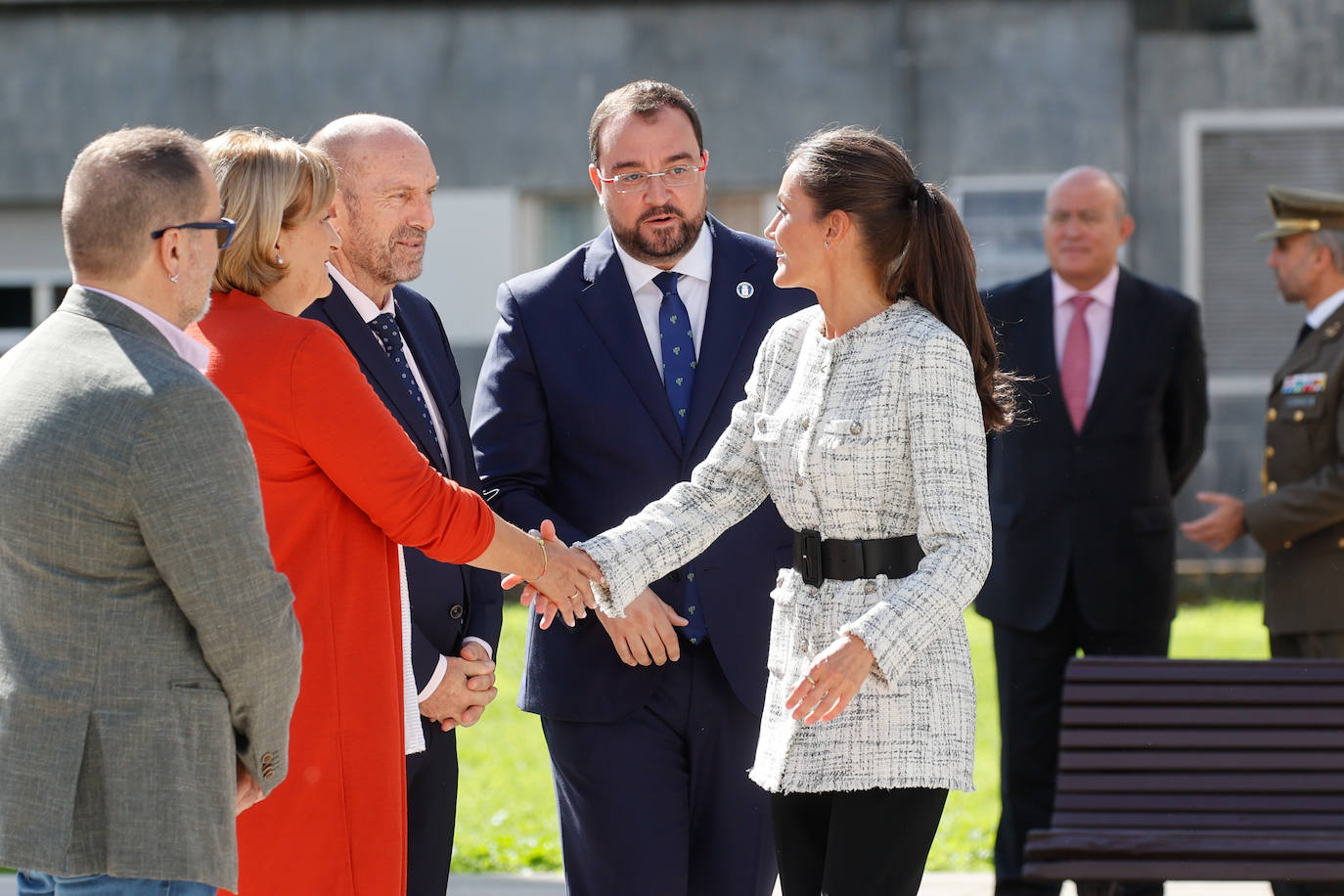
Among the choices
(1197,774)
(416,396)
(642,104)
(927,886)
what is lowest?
(927,886)

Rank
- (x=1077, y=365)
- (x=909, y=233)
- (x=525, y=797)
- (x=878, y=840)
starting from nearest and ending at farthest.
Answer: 1. (x=878, y=840)
2. (x=909, y=233)
3. (x=1077, y=365)
4. (x=525, y=797)

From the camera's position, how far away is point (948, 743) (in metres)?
2.97

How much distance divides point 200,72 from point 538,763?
776cm

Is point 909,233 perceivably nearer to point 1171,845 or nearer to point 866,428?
point 866,428

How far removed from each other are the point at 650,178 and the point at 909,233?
926 millimetres

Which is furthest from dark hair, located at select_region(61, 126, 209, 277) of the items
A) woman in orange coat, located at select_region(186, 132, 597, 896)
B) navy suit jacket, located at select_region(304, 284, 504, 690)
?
navy suit jacket, located at select_region(304, 284, 504, 690)

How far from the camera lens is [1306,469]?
5.24m

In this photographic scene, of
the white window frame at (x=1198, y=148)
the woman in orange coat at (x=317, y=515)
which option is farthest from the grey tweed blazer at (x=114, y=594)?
the white window frame at (x=1198, y=148)

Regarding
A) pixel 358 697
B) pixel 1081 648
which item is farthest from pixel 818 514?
pixel 1081 648

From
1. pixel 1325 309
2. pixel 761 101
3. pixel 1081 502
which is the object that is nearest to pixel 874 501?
pixel 1081 502

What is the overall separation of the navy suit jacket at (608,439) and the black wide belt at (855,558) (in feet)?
2.31

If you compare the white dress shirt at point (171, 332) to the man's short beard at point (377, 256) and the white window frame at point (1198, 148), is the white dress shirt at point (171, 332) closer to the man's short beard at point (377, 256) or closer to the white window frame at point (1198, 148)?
the man's short beard at point (377, 256)

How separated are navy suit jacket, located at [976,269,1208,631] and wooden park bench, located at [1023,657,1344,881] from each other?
1.63 meters

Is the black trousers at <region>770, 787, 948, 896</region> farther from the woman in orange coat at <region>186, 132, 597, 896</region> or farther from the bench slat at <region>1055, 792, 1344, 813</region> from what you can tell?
the woman in orange coat at <region>186, 132, 597, 896</region>
